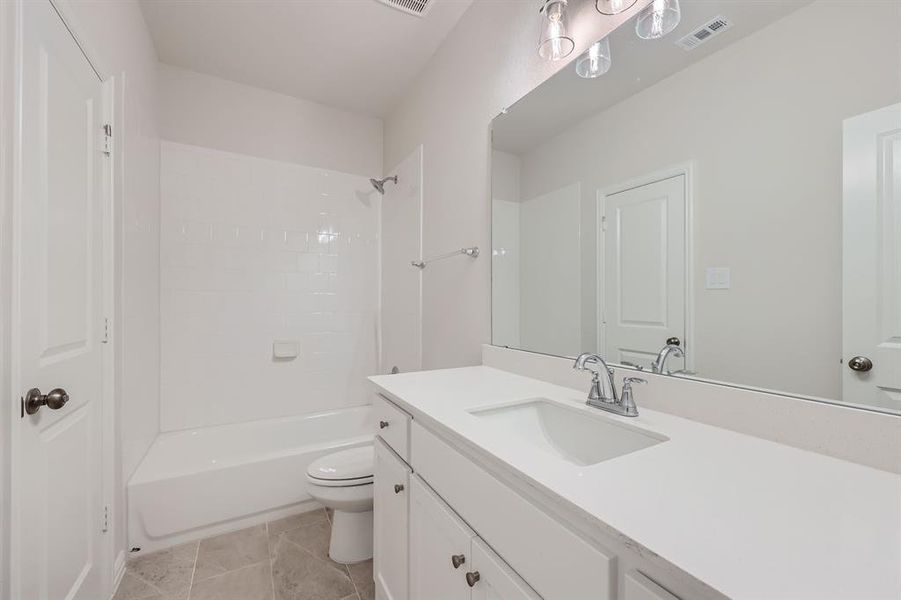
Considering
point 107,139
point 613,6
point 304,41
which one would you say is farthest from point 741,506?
point 304,41

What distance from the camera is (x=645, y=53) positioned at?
42.1 inches

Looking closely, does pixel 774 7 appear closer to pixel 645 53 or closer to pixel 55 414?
pixel 645 53

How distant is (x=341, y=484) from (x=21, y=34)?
173 cm

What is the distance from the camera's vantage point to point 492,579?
70cm

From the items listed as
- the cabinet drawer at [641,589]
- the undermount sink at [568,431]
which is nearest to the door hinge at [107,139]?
the undermount sink at [568,431]

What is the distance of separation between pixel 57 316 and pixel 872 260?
6.39ft

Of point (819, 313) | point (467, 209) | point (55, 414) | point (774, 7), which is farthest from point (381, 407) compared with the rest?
point (774, 7)

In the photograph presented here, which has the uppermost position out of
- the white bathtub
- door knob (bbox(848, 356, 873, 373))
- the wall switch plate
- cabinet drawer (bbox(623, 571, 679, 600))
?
the wall switch plate

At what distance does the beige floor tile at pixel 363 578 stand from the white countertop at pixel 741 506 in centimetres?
114

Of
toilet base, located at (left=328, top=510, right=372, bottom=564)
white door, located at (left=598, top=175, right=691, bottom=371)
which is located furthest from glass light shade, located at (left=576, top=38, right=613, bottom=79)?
toilet base, located at (left=328, top=510, right=372, bottom=564)

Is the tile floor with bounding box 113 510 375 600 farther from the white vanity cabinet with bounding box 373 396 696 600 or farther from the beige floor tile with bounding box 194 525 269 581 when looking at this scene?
the white vanity cabinet with bounding box 373 396 696 600

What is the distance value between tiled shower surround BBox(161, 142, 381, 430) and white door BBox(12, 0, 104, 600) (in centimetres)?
107

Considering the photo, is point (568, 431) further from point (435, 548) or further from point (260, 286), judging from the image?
point (260, 286)

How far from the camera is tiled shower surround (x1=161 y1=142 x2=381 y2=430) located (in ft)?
7.73
